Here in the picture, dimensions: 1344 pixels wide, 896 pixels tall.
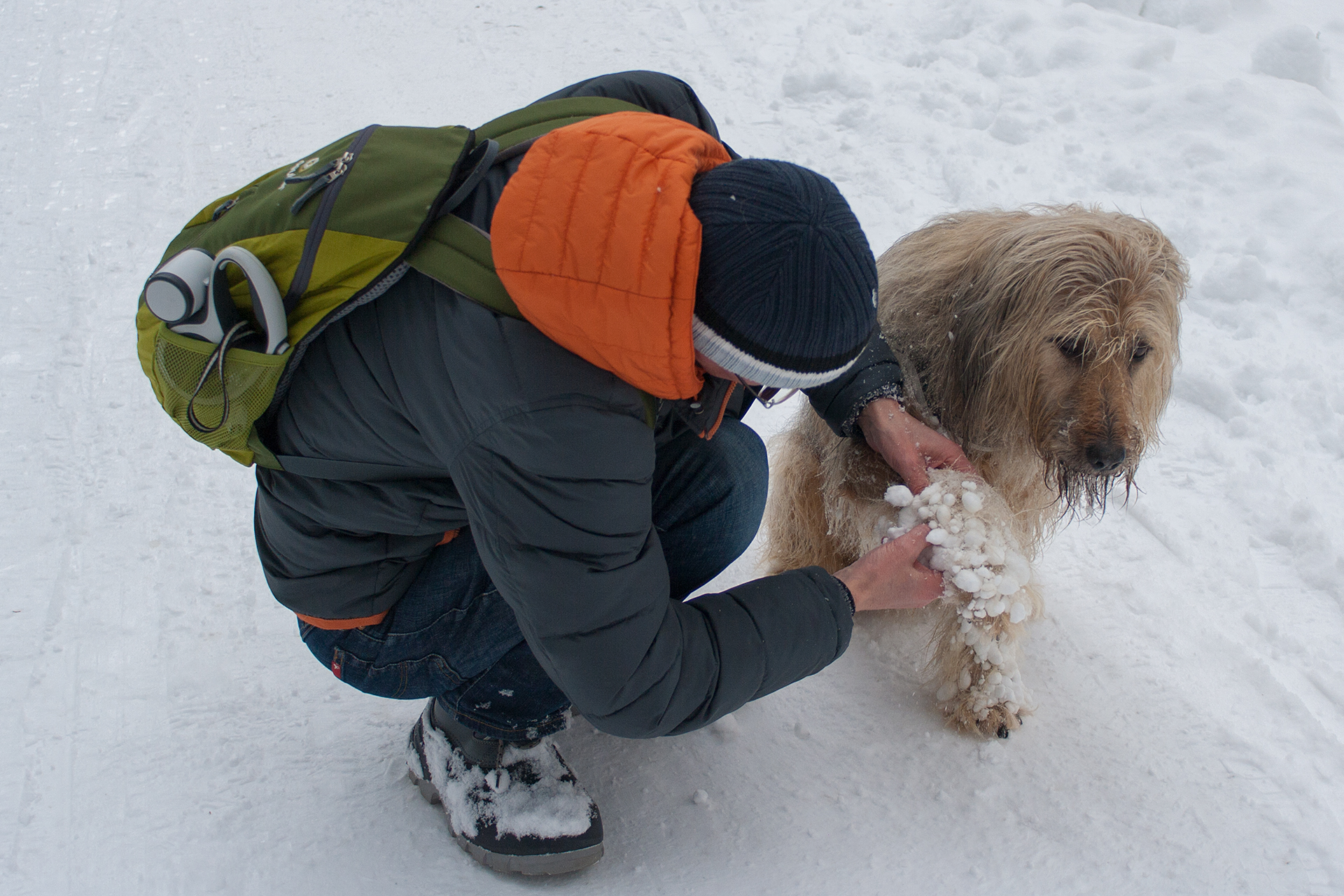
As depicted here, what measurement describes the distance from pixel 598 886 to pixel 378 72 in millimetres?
4714

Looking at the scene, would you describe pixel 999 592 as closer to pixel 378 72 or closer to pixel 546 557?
pixel 546 557

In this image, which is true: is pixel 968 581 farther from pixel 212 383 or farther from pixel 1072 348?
pixel 212 383

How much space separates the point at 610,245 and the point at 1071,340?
116cm

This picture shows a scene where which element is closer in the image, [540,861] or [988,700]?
[540,861]

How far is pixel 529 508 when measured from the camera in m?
1.31

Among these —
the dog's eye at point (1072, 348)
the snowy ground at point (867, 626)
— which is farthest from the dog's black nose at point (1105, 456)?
the snowy ground at point (867, 626)

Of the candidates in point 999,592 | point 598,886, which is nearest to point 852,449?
point 999,592

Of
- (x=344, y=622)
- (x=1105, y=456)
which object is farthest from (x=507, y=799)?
(x=1105, y=456)

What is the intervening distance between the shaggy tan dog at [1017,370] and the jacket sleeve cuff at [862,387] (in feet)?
0.32

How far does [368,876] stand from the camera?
181cm

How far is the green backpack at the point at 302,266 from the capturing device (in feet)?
4.39

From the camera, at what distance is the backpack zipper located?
4.42 ft

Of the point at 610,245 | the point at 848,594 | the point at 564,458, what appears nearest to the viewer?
the point at 610,245

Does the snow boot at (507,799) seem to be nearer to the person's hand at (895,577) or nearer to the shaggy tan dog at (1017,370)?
the person's hand at (895,577)
